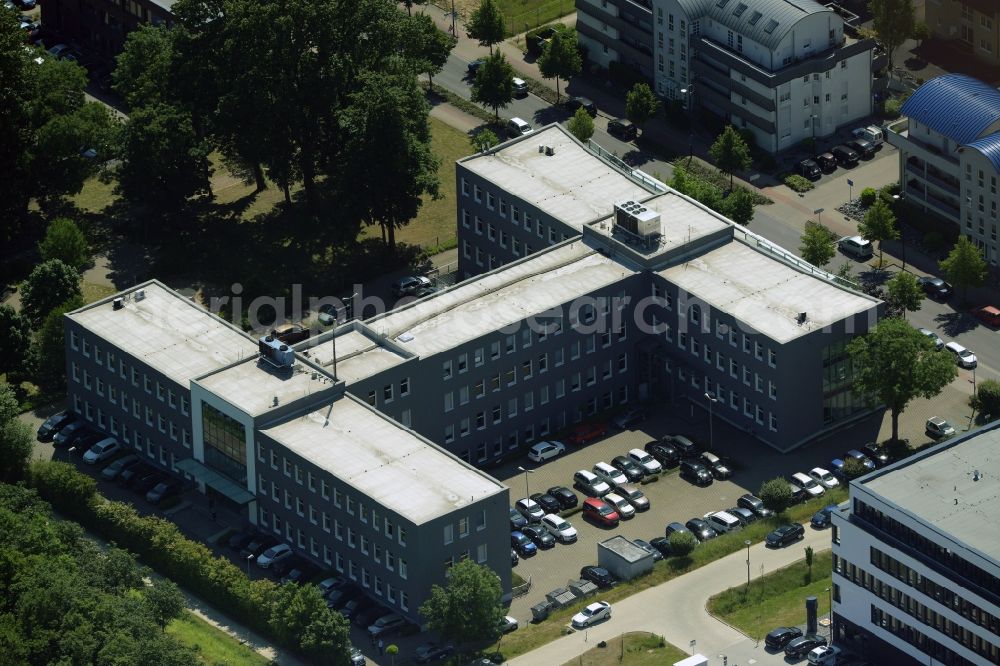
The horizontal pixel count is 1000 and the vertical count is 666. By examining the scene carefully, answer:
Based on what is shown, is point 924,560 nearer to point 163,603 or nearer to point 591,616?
point 591,616

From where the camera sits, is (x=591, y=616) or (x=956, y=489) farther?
(x=591, y=616)

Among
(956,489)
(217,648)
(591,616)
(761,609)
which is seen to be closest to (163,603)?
(217,648)

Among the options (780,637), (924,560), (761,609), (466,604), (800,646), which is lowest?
(761,609)

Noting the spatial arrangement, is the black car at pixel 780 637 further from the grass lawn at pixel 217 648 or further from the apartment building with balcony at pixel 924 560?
the grass lawn at pixel 217 648

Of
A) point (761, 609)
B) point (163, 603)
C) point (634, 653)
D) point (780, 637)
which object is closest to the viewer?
point (780, 637)

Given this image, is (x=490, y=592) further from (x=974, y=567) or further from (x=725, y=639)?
(x=974, y=567)

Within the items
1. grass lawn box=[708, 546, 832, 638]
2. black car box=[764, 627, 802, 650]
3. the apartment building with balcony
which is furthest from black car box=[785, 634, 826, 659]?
grass lawn box=[708, 546, 832, 638]

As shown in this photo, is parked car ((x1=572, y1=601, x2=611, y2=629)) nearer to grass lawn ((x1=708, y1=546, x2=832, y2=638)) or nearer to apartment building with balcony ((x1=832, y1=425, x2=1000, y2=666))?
grass lawn ((x1=708, y1=546, x2=832, y2=638))
